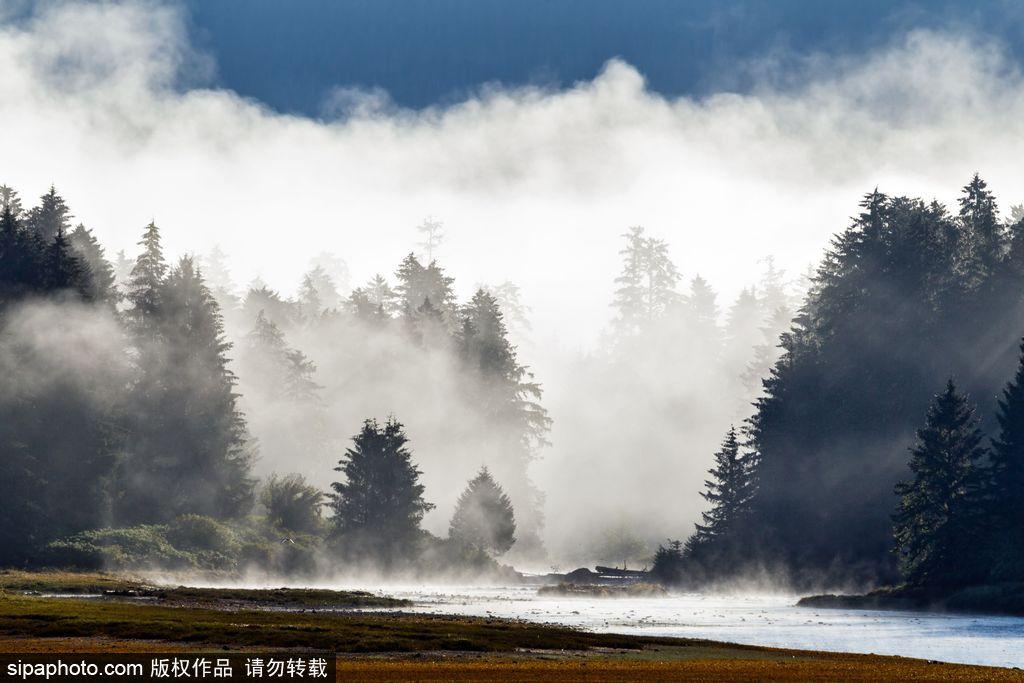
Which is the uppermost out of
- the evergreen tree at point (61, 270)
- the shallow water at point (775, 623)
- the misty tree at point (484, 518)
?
the evergreen tree at point (61, 270)

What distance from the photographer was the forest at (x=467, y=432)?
72.3 metres

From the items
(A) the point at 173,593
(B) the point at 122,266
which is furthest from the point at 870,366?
(B) the point at 122,266

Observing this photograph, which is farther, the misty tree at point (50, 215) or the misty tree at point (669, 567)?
the misty tree at point (50, 215)

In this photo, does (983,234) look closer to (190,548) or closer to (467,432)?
(467,432)

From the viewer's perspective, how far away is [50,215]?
118750mm

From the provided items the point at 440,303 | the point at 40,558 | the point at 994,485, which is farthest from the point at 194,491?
the point at 440,303

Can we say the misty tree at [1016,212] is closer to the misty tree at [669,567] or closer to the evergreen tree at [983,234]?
the evergreen tree at [983,234]

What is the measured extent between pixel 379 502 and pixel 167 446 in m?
17.6

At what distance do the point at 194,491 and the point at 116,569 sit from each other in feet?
51.2

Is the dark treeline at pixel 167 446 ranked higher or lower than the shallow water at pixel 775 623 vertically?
higher

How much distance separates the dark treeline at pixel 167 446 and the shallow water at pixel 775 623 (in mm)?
15286

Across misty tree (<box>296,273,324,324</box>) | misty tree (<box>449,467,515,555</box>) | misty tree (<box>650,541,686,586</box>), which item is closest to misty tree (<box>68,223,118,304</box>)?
misty tree (<box>296,273,324,324</box>)

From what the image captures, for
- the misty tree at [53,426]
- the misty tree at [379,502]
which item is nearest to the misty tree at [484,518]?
the misty tree at [379,502]

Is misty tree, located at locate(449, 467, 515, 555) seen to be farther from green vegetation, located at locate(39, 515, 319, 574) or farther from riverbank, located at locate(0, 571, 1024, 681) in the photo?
riverbank, located at locate(0, 571, 1024, 681)
